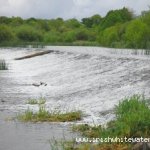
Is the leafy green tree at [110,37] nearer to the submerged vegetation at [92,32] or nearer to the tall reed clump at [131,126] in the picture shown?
the submerged vegetation at [92,32]

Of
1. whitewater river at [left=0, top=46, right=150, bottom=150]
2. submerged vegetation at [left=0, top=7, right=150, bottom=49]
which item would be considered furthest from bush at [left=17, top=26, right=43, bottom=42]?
whitewater river at [left=0, top=46, right=150, bottom=150]

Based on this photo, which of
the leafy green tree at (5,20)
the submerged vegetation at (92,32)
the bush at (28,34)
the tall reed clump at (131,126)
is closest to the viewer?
the tall reed clump at (131,126)

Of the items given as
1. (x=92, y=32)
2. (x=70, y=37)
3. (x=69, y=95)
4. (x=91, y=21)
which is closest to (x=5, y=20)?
(x=91, y=21)

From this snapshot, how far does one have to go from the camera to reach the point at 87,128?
14.5 meters

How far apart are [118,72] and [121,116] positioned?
54.4ft

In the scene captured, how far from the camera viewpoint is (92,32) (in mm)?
118938

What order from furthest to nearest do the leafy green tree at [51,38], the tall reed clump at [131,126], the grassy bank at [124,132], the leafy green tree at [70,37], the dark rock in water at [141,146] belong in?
1. the leafy green tree at [51,38]
2. the leafy green tree at [70,37]
3. the tall reed clump at [131,126]
4. the grassy bank at [124,132]
5. the dark rock in water at [141,146]

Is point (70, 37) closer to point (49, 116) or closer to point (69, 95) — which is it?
point (69, 95)

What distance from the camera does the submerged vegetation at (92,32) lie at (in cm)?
7144

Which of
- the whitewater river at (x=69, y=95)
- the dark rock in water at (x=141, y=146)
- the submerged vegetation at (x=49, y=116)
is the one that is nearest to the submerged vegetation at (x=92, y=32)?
the whitewater river at (x=69, y=95)

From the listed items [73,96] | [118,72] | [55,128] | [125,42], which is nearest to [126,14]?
[125,42]

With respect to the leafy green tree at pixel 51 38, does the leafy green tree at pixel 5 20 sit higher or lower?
higher

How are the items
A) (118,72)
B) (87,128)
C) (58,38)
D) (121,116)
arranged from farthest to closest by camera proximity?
(58,38) → (118,72) → (87,128) → (121,116)

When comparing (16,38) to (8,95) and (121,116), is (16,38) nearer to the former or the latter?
(8,95)
